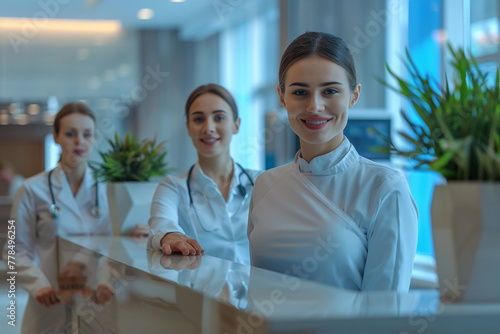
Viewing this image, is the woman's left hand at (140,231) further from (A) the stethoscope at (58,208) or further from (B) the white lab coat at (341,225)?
(B) the white lab coat at (341,225)

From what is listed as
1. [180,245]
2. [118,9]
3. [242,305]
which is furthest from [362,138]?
[118,9]

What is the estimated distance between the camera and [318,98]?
5.37 ft

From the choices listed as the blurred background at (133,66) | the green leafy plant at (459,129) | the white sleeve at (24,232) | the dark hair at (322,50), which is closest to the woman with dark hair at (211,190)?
the white sleeve at (24,232)

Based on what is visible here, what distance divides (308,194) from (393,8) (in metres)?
4.76

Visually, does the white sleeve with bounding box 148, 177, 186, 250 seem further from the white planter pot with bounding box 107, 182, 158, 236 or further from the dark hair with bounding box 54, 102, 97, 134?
the dark hair with bounding box 54, 102, 97, 134

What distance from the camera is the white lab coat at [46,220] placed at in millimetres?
2855

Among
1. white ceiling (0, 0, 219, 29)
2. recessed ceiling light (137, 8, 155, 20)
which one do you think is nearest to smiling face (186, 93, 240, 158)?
white ceiling (0, 0, 219, 29)

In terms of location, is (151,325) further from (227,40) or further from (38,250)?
(227,40)

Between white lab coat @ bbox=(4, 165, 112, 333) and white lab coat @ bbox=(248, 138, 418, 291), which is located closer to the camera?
white lab coat @ bbox=(248, 138, 418, 291)

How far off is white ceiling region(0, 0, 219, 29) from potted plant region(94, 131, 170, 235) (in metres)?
5.42

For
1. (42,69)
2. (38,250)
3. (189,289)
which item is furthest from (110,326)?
(42,69)

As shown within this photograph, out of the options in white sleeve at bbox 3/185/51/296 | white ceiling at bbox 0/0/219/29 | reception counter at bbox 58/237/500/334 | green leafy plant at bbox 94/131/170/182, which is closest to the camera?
reception counter at bbox 58/237/500/334

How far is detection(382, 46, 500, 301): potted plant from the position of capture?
3.71ft

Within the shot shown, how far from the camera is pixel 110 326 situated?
5.89 feet
